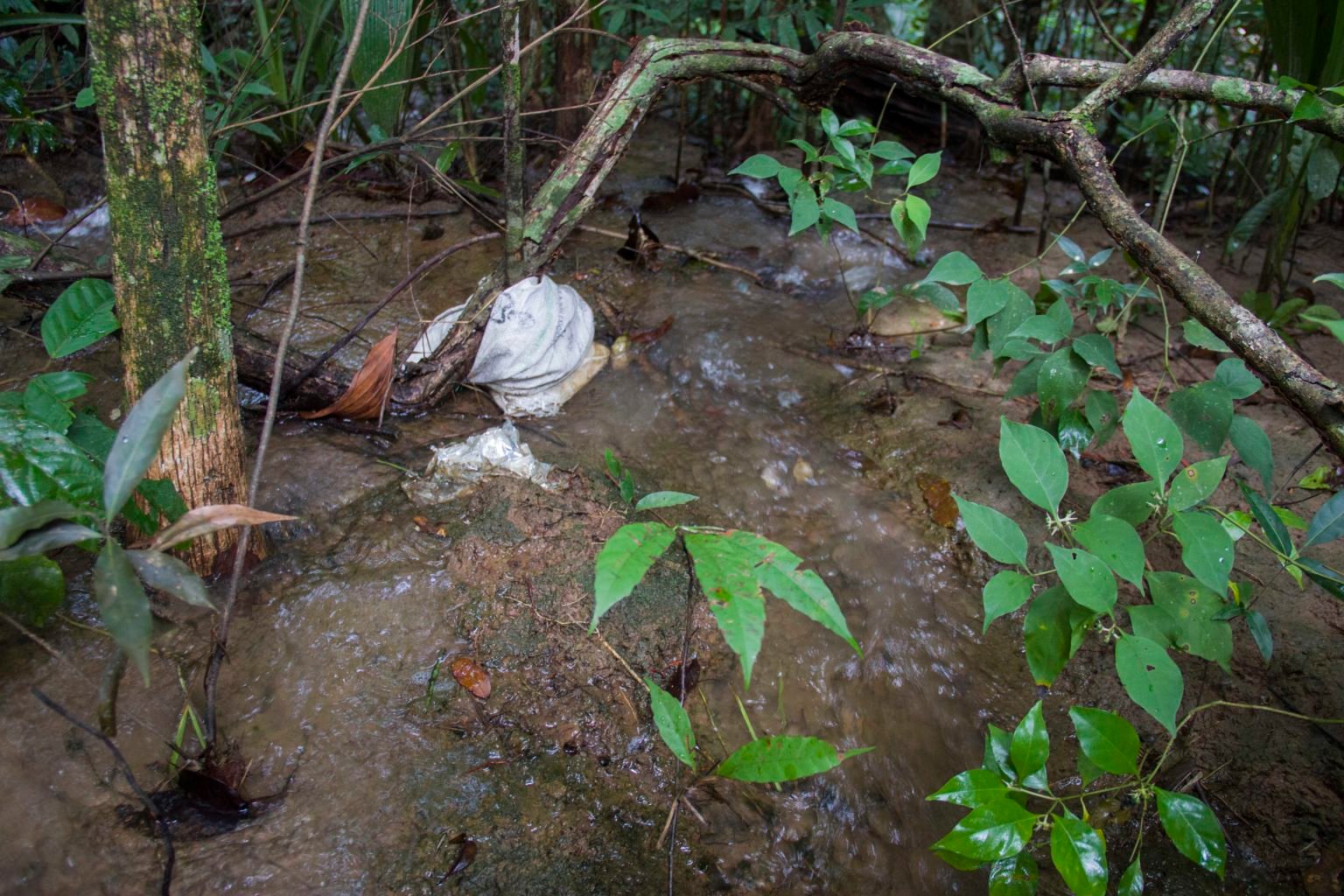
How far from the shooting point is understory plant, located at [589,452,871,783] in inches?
40.2

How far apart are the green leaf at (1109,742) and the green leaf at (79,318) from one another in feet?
6.01

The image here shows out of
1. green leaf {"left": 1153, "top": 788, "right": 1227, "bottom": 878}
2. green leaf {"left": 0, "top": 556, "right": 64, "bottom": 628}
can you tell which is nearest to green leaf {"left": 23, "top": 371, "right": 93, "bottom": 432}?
green leaf {"left": 0, "top": 556, "right": 64, "bottom": 628}

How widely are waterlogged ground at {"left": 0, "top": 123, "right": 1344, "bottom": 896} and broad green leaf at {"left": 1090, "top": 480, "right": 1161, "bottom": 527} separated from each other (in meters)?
0.52

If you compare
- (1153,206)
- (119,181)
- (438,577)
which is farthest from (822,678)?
(1153,206)

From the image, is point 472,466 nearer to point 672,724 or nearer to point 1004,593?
point 672,724

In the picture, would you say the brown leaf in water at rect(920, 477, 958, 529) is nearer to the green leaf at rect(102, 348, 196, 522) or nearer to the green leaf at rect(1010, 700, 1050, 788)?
the green leaf at rect(1010, 700, 1050, 788)

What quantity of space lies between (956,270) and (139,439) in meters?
1.74

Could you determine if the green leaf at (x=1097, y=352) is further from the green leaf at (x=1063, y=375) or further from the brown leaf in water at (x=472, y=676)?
the brown leaf in water at (x=472, y=676)

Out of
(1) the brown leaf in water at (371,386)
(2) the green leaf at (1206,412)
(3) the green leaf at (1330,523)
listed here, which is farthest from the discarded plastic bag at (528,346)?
(3) the green leaf at (1330,523)

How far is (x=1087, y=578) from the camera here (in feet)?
4.13

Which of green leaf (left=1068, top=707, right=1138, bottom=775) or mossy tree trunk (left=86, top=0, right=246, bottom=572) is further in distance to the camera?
mossy tree trunk (left=86, top=0, right=246, bottom=572)

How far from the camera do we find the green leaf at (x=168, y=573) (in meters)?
1.06

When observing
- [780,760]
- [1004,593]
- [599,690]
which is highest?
[1004,593]

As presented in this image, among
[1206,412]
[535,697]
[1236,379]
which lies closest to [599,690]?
[535,697]
